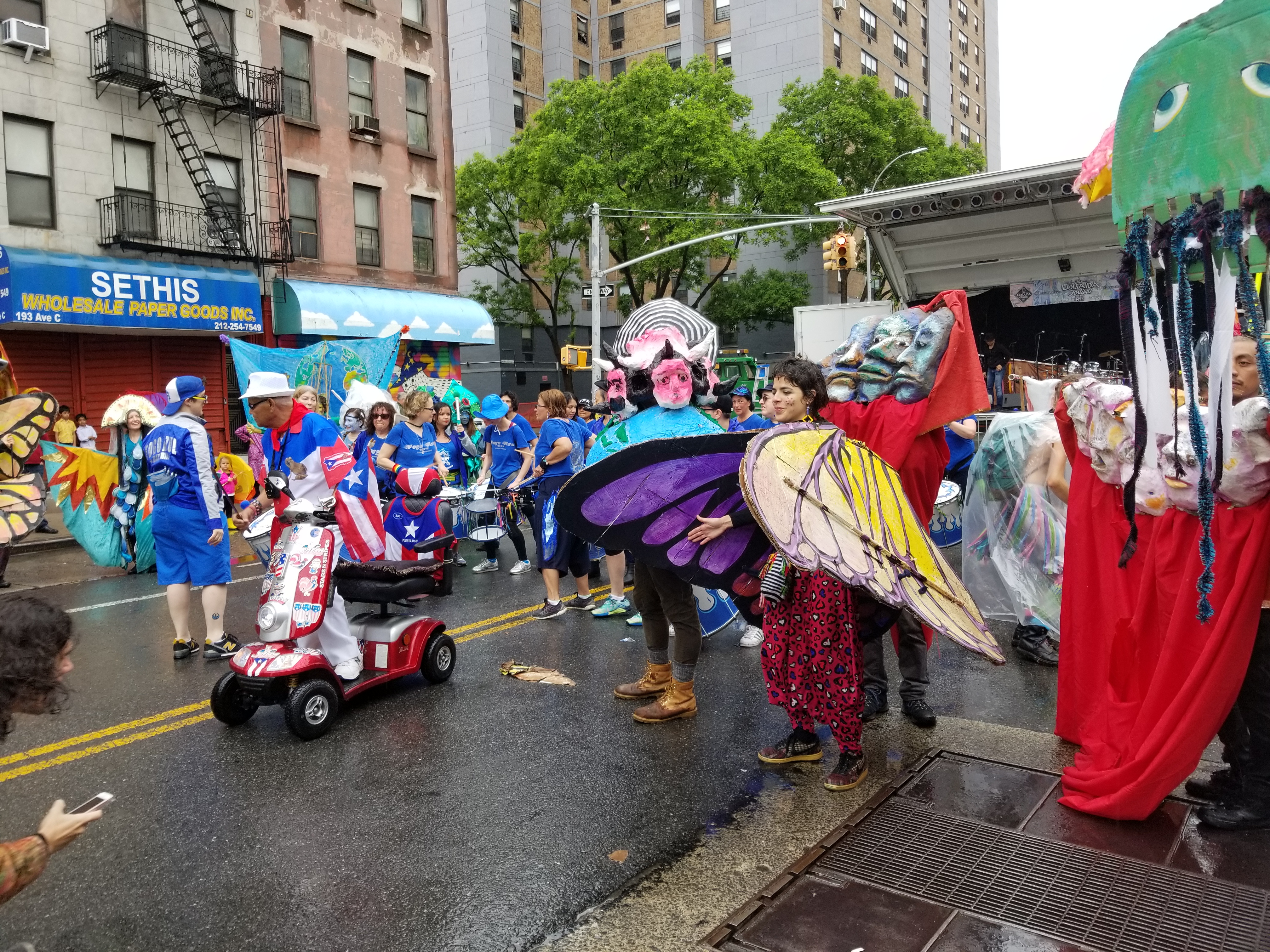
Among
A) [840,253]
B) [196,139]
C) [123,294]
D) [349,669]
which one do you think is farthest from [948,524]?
[196,139]

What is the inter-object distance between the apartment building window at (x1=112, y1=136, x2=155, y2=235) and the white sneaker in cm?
1642

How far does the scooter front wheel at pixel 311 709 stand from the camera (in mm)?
4938

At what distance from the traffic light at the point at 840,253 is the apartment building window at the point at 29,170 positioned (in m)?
16.3

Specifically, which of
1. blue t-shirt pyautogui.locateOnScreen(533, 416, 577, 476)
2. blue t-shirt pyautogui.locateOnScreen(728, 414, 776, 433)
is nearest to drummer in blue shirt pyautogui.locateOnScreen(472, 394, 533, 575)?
blue t-shirt pyautogui.locateOnScreen(533, 416, 577, 476)

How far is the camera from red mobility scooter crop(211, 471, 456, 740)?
504 centimetres

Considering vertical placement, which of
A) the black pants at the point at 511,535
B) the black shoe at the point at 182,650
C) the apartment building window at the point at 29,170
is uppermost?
the apartment building window at the point at 29,170

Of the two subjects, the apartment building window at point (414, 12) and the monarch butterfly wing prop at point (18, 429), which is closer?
the monarch butterfly wing prop at point (18, 429)

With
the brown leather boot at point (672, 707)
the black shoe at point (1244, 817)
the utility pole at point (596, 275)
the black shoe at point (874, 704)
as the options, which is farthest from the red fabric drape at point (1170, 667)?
the utility pole at point (596, 275)

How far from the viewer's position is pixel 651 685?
5508 millimetres

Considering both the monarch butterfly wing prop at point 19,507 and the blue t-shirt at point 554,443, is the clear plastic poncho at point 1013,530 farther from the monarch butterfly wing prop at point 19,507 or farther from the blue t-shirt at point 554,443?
the monarch butterfly wing prop at point 19,507

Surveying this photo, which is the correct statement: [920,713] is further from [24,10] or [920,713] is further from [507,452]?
[24,10]

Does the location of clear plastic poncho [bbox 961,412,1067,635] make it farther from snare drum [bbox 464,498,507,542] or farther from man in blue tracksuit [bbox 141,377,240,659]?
man in blue tracksuit [bbox 141,377,240,659]

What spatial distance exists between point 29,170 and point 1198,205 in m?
20.0

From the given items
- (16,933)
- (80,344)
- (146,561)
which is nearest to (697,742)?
(16,933)
